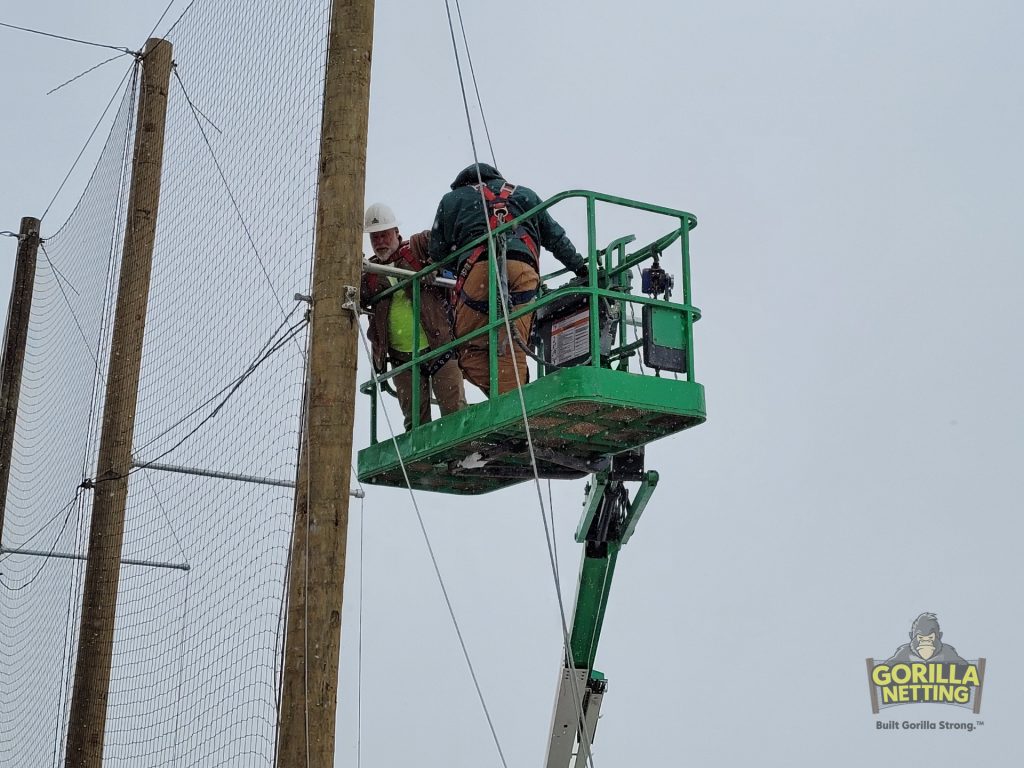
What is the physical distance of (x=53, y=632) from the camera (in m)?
13.3

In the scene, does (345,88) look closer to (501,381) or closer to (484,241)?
(484,241)

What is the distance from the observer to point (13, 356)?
1489 cm

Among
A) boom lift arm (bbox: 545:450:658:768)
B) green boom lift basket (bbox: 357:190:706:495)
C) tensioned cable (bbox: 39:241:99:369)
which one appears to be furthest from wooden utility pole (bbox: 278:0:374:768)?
tensioned cable (bbox: 39:241:99:369)

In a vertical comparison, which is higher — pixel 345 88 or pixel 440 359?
pixel 345 88

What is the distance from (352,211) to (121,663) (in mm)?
5624

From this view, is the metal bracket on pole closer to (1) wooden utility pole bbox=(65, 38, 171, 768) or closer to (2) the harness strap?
(2) the harness strap

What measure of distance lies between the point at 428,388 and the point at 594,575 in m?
2.60

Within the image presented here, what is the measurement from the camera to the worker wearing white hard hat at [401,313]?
980 cm

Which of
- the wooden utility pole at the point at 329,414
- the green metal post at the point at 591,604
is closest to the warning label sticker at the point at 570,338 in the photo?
the wooden utility pole at the point at 329,414

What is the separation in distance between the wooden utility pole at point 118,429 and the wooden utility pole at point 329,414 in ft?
11.0

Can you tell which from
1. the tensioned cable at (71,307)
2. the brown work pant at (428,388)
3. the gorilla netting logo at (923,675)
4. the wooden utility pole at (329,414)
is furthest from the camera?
the gorilla netting logo at (923,675)

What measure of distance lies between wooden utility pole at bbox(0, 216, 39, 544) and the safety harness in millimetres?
7713

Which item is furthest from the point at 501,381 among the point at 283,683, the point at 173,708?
the point at 173,708

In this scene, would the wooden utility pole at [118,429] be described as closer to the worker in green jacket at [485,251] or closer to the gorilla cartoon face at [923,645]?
the worker in green jacket at [485,251]
